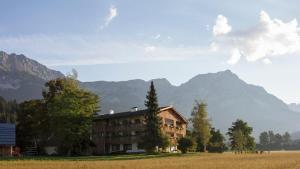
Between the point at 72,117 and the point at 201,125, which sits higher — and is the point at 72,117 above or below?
above

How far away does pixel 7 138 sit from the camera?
286 feet

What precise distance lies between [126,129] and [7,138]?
875 inches

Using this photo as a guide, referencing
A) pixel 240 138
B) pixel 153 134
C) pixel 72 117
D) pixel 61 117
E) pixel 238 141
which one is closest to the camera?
pixel 153 134

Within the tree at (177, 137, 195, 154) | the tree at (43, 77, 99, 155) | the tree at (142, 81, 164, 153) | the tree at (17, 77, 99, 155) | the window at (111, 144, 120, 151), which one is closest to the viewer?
the tree at (142, 81, 164, 153)

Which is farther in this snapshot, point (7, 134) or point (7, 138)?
point (7, 134)

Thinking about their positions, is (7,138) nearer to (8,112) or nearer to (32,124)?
(32,124)

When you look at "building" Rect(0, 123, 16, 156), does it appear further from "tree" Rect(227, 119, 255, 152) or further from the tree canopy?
"tree" Rect(227, 119, 255, 152)

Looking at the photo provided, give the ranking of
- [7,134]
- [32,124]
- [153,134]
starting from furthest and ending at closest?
[32,124]
[7,134]
[153,134]

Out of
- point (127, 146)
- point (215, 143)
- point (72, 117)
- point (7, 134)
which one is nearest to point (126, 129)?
point (127, 146)

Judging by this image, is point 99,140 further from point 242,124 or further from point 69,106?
point 242,124

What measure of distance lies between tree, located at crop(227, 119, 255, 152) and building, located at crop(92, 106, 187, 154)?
1455cm

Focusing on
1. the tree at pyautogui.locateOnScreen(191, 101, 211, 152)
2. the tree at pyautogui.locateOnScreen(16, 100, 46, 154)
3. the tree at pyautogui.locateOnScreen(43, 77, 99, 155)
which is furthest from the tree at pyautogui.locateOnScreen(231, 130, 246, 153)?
the tree at pyautogui.locateOnScreen(16, 100, 46, 154)

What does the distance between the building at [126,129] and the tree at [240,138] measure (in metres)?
14.5

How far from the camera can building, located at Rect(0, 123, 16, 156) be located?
86.8 m
